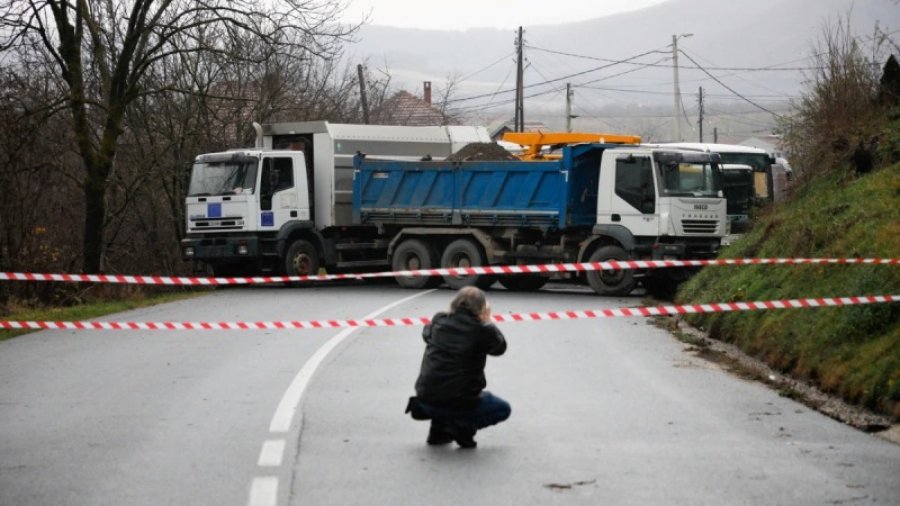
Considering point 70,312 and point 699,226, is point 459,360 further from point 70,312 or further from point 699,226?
point 699,226

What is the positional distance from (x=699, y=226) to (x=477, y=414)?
55.3 ft

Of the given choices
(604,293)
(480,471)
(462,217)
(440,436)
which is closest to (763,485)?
(480,471)

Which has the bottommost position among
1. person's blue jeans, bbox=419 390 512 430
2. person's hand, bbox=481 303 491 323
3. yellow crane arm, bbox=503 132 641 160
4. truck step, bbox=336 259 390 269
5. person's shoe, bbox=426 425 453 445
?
person's shoe, bbox=426 425 453 445

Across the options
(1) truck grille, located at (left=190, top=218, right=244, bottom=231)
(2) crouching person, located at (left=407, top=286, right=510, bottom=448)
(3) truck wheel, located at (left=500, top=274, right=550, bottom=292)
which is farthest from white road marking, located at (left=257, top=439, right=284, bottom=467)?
(1) truck grille, located at (left=190, top=218, right=244, bottom=231)

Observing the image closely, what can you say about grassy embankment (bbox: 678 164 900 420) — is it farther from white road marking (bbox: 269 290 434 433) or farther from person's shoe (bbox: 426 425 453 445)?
white road marking (bbox: 269 290 434 433)

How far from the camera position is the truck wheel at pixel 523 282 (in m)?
Answer: 27.0

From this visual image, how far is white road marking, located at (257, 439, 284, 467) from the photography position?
7.95 metres

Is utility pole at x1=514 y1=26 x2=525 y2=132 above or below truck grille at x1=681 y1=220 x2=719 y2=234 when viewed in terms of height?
above

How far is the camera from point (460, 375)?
28.0 ft

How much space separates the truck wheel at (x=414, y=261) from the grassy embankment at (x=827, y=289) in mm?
7617

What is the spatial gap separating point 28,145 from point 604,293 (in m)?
12.6

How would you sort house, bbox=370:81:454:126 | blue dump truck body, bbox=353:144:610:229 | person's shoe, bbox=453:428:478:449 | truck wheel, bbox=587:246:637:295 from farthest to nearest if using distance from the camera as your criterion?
house, bbox=370:81:454:126
blue dump truck body, bbox=353:144:610:229
truck wheel, bbox=587:246:637:295
person's shoe, bbox=453:428:478:449

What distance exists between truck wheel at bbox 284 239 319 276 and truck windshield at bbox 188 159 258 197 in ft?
5.29

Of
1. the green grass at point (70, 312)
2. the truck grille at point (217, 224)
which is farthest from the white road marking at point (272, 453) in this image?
the truck grille at point (217, 224)
